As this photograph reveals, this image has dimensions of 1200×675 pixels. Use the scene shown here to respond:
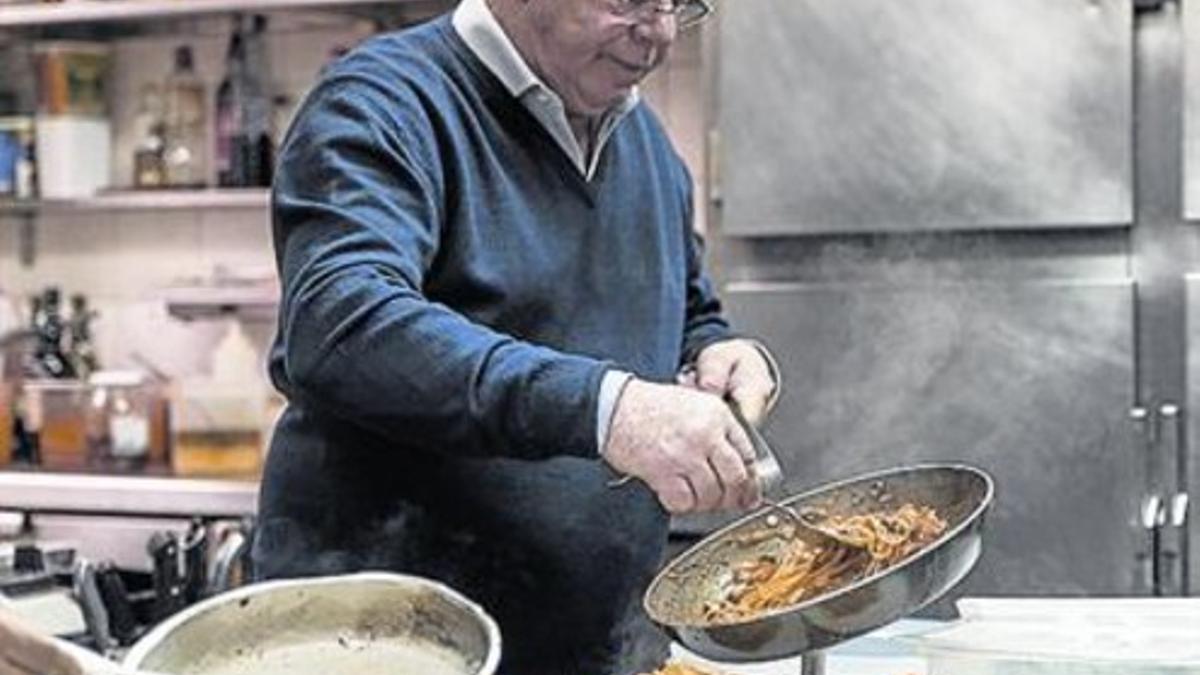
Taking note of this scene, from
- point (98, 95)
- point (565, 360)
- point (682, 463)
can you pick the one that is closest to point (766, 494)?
point (682, 463)

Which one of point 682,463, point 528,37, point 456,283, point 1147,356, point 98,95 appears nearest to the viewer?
point 682,463

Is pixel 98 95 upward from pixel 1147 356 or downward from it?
upward

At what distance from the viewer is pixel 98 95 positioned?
388 cm

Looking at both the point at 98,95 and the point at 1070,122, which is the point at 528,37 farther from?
the point at 98,95

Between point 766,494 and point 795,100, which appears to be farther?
point 795,100

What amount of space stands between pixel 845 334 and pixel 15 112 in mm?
2119

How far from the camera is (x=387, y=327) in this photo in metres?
1.36

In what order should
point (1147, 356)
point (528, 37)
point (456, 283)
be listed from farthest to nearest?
1. point (1147, 356)
2. point (528, 37)
3. point (456, 283)

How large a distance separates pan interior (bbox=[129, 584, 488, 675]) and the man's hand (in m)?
0.19

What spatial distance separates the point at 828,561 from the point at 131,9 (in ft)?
8.27

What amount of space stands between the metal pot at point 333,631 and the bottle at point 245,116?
8.19 ft

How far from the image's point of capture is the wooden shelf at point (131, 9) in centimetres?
338

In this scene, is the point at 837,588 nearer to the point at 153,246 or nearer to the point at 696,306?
the point at 696,306

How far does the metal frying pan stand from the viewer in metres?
1.17
